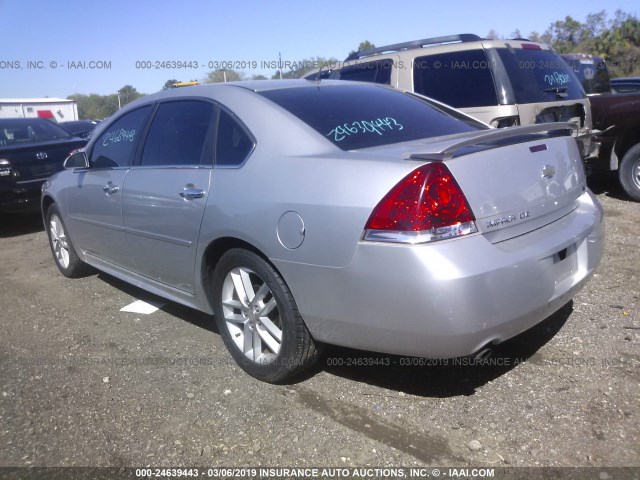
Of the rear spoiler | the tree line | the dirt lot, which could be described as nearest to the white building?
the tree line

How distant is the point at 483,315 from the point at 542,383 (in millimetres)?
869

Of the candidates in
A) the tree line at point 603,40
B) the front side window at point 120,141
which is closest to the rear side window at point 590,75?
the front side window at point 120,141

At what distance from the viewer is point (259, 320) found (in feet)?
10.4

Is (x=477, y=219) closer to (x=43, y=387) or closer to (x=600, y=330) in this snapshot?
(x=600, y=330)

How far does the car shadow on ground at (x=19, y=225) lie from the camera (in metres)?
8.05

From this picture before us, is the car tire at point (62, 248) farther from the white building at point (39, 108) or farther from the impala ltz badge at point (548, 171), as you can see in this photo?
the white building at point (39, 108)

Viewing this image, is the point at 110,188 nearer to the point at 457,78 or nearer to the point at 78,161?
the point at 78,161

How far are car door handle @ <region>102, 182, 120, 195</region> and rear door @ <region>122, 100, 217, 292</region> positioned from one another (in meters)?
0.16

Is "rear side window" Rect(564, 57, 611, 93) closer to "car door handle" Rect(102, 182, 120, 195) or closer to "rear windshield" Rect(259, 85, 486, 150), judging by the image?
"rear windshield" Rect(259, 85, 486, 150)

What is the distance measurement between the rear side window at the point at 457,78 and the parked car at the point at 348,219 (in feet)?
7.27

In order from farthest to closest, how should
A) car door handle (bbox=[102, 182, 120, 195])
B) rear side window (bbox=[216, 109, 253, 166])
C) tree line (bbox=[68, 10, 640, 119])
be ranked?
tree line (bbox=[68, 10, 640, 119]) < car door handle (bbox=[102, 182, 120, 195]) < rear side window (bbox=[216, 109, 253, 166])

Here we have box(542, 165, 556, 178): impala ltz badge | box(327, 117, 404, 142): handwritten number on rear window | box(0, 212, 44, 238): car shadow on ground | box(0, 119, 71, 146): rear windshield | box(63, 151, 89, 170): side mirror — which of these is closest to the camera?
box(542, 165, 556, 178): impala ltz badge

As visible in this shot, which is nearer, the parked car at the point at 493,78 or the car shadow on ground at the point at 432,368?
the car shadow on ground at the point at 432,368

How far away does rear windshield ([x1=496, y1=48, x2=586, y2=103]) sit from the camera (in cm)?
591
